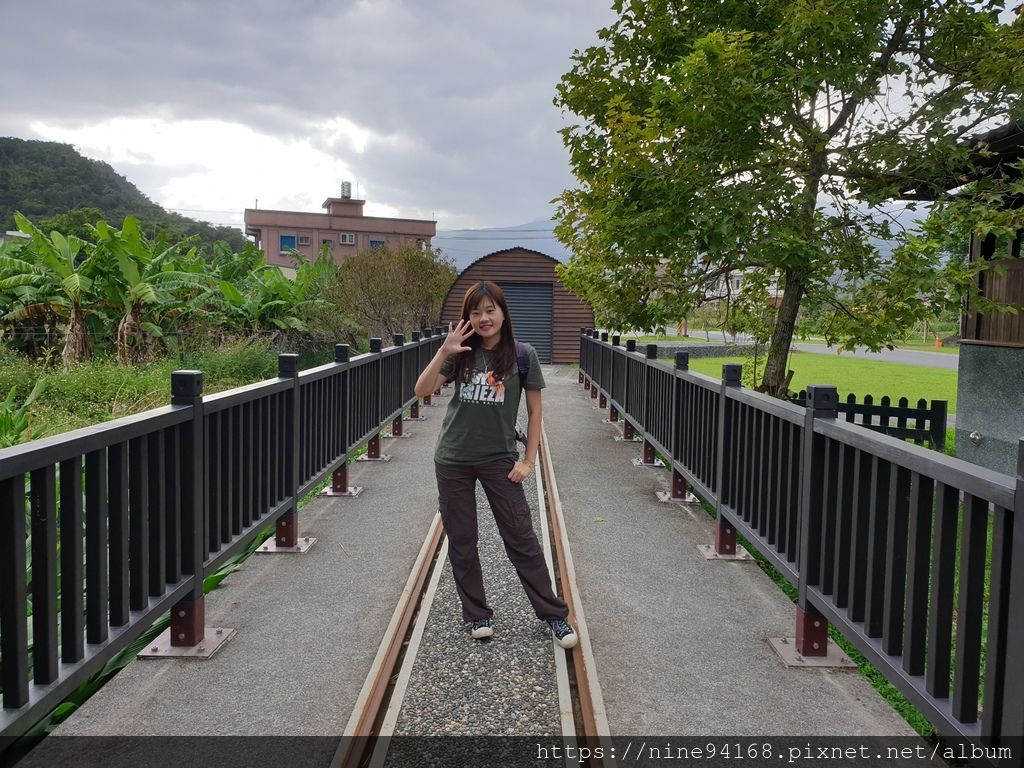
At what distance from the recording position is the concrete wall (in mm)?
10688

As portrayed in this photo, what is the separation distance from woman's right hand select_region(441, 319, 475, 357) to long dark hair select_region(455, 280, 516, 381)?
0.19 feet

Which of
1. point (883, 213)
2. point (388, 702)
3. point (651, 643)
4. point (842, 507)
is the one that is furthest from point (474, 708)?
point (883, 213)

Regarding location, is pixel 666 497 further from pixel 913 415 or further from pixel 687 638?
pixel 913 415

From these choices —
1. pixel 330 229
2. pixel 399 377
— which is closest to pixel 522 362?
pixel 399 377

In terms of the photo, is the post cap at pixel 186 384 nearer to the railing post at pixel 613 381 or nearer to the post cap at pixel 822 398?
the post cap at pixel 822 398

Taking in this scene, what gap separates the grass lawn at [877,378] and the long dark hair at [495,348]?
15.3 m

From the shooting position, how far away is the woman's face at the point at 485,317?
3891mm

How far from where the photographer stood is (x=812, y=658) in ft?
12.9

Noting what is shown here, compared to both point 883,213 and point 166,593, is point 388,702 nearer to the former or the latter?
point 166,593

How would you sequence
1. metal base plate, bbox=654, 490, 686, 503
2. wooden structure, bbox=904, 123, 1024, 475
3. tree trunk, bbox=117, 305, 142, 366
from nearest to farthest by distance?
metal base plate, bbox=654, 490, 686, 503 → wooden structure, bbox=904, 123, 1024, 475 → tree trunk, bbox=117, 305, 142, 366

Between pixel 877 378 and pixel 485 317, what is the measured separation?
2557 centimetres

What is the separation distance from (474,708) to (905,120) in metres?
8.39

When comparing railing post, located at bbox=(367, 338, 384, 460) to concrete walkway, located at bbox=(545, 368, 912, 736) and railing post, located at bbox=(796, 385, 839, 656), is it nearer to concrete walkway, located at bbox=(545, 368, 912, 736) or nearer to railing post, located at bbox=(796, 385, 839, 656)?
concrete walkway, located at bbox=(545, 368, 912, 736)

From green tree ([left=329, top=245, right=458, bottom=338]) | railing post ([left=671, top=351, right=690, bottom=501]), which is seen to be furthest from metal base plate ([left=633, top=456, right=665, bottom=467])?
green tree ([left=329, top=245, right=458, bottom=338])
